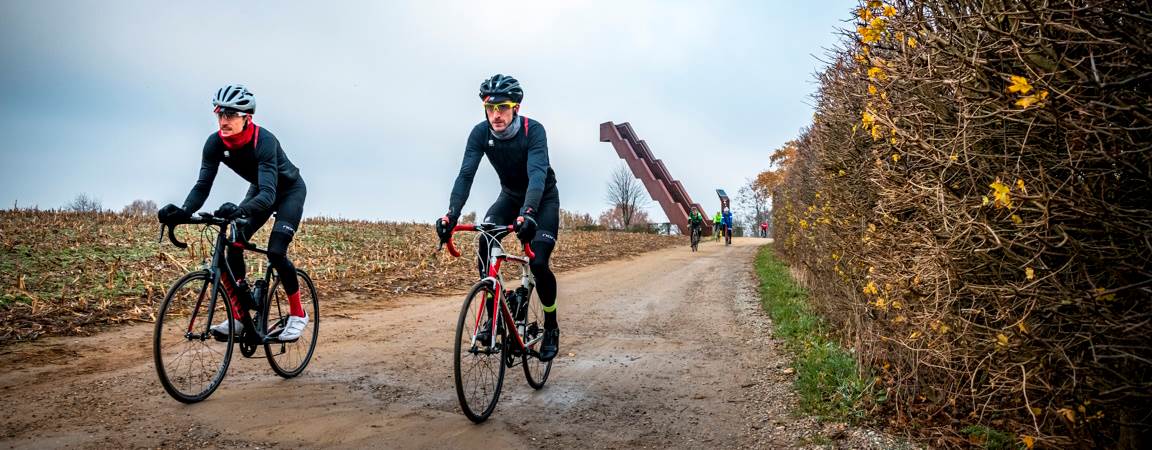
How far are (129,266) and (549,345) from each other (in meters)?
8.16

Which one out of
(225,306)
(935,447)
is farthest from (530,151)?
(935,447)

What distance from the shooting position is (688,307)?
10.7 metres

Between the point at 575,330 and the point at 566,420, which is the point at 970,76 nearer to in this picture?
the point at 566,420

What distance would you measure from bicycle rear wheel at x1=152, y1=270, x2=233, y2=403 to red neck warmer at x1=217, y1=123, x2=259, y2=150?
1.06 meters

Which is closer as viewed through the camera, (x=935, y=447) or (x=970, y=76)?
(x=970, y=76)

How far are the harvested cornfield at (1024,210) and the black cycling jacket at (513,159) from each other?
2.40m

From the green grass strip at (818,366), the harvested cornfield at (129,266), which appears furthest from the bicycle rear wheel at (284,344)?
the green grass strip at (818,366)

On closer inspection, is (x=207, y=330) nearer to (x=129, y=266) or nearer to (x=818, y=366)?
(x=818, y=366)

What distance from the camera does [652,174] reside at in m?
49.7

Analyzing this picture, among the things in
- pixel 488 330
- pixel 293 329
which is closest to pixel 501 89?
pixel 488 330

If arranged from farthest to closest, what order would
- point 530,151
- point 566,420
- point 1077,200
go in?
1. point 530,151
2. point 566,420
3. point 1077,200

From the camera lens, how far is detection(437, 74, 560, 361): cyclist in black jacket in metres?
5.16

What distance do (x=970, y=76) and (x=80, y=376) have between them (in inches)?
257

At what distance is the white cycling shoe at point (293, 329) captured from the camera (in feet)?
17.9
